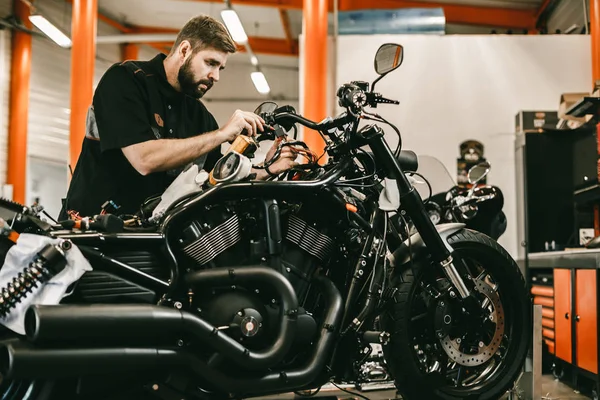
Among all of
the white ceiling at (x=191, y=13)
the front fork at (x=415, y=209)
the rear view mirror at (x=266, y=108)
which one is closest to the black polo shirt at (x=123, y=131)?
the rear view mirror at (x=266, y=108)

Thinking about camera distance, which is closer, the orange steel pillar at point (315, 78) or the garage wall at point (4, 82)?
the orange steel pillar at point (315, 78)

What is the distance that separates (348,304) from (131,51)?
39.4 ft

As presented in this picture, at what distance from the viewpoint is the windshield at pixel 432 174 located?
3.88 m

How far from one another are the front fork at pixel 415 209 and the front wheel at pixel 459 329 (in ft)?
0.22

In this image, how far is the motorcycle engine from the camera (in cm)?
204

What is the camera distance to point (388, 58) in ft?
7.61

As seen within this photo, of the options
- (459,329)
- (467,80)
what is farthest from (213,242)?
(467,80)

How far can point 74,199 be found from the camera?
2.65 m

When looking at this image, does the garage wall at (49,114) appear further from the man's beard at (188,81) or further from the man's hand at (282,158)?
the man's hand at (282,158)

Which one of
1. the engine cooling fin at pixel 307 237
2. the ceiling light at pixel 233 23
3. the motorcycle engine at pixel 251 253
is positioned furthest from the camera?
the ceiling light at pixel 233 23

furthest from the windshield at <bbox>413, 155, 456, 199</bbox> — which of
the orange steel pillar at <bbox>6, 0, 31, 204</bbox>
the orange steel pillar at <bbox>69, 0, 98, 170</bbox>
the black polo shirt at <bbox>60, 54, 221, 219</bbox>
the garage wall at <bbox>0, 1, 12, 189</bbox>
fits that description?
the garage wall at <bbox>0, 1, 12, 189</bbox>

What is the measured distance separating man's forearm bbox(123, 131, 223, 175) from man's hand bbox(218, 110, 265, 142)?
0.20 feet

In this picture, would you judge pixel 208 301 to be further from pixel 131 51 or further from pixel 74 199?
pixel 131 51

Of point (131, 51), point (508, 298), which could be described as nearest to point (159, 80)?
point (508, 298)
